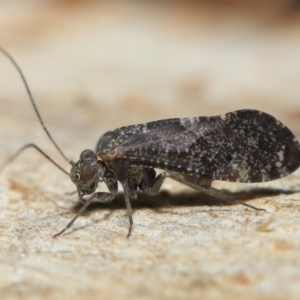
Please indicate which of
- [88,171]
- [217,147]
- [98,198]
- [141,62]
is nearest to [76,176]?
[88,171]

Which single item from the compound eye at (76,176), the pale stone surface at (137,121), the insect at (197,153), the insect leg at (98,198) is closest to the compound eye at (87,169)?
the insect at (197,153)

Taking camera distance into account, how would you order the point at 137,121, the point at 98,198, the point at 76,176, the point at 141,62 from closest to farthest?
the point at 98,198 < the point at 76,176 < the point at 137,121 < the point at 141,62

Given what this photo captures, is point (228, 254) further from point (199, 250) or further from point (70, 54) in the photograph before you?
point (70, 54)

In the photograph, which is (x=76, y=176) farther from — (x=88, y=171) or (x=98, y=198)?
(x=98, y=198)

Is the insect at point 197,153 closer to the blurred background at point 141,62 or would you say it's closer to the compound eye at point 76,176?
the compound eye at point 76,176

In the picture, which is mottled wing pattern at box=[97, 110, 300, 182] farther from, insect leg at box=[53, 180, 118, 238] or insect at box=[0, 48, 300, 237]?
insect leg at box=[53, 180, 118, 238]

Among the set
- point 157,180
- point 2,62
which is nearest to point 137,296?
point 157,180
